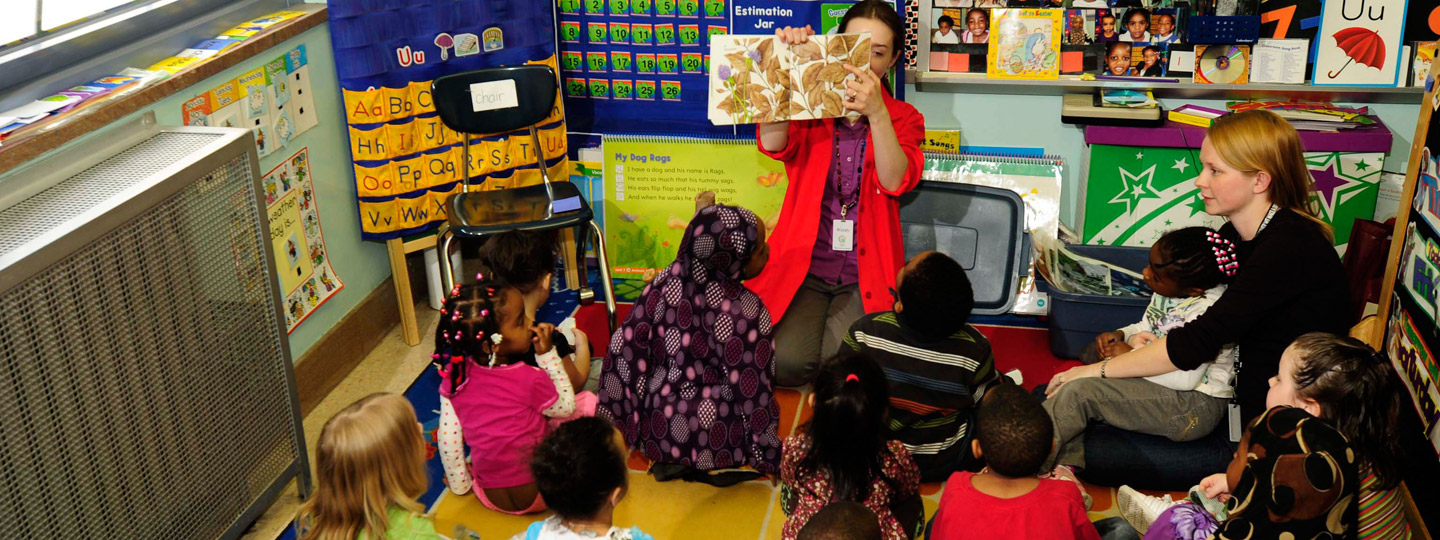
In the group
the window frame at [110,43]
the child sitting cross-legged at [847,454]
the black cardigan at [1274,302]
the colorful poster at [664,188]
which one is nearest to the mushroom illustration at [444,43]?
the window frame at [110,43]

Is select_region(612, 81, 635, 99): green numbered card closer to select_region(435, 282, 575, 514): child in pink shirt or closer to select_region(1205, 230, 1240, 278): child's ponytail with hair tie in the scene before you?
select_region(435, 282, 575, 514): child in pink shirt

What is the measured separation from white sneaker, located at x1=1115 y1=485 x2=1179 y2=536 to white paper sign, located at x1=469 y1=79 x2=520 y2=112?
244 centimetres

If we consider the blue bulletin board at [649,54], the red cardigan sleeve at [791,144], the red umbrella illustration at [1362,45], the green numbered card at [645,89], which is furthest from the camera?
the green numbered card at [645,89]

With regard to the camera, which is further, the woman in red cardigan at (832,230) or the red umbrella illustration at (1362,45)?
the red umbrella illustration at (1362,45)

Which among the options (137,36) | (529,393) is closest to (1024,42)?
(529,393)

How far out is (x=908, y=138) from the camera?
3793 mm

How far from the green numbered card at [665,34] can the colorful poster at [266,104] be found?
1368 millimetres

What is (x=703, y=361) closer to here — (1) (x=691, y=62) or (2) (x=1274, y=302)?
(2) (x=1274, y=302)

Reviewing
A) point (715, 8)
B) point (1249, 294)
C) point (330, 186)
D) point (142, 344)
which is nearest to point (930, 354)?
point (1249, 294)

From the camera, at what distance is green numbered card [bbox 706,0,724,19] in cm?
440

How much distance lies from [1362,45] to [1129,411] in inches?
80.9

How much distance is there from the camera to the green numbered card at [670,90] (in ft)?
15.0

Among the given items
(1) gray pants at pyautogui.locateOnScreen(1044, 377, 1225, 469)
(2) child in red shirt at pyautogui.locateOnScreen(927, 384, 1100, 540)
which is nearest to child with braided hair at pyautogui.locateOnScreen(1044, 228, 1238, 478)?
(1) gray pants at pyautogui.locateOnScreen(1044, 377, 1225, 469)

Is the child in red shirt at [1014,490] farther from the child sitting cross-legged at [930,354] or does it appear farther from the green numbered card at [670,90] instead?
the green numbered card at [670,90]
